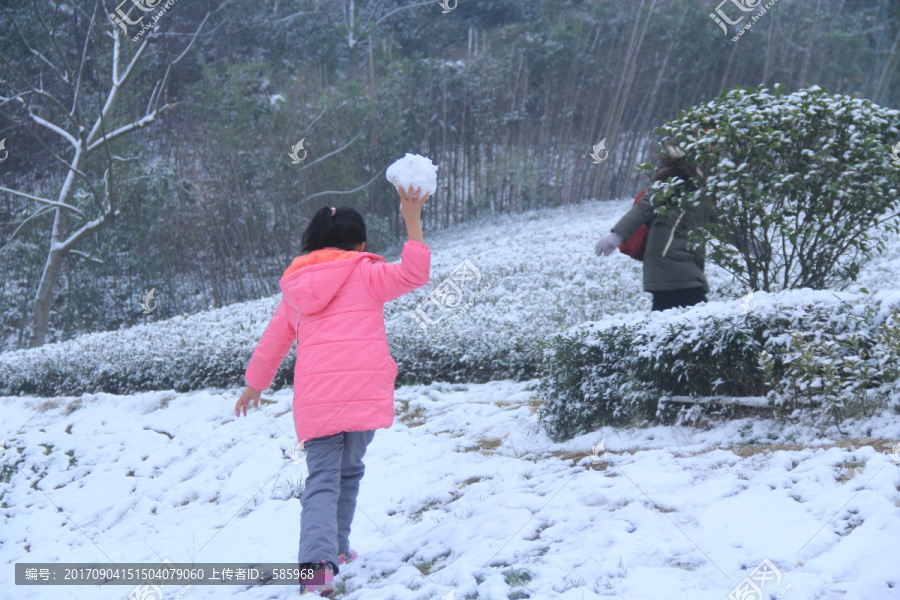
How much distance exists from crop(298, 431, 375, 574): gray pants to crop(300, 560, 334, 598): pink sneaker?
0.10ft

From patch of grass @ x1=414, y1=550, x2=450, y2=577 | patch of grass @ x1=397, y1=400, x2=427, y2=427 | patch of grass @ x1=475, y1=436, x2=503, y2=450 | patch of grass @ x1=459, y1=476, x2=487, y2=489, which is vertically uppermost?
patch of grass @ x1=414, y1=550, x2=450, y2=577

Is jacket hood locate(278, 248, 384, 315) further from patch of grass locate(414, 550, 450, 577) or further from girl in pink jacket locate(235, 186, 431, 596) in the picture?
patch of grass locate(414, 550, 450, 577)

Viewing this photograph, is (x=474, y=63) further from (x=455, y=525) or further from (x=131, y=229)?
(x=455, y=525)

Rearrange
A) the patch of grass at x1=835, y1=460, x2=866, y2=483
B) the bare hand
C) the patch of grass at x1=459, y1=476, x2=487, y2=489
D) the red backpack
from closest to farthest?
the patch of grass at x1=835, y1=460, x2=866, y2=483
the patch of grass at x1=459, y1=476, x2=487, y2=489
the bare hand
the red backpack

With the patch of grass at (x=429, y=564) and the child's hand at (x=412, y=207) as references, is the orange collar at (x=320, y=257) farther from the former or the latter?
the patch of grass at (x=429, y=564)

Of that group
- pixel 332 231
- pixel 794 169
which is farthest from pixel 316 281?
pixel 794 169

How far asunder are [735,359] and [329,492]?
6.19 ft

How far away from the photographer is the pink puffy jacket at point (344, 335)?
217cm

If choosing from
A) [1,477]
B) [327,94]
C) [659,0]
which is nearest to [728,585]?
[1,477]

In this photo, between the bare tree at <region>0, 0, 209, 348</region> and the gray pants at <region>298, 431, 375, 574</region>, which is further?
the bare tree at <region>0, 0, 209, 348</region>

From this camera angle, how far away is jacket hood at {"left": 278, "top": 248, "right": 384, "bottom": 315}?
87.0 inches

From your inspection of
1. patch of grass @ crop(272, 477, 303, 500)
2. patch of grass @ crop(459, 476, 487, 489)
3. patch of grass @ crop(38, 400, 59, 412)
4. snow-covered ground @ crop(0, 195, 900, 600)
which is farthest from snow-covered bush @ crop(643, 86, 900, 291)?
patch of grass @ crop(38, 400, 59, 412)

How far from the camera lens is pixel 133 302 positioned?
1098 centimetres

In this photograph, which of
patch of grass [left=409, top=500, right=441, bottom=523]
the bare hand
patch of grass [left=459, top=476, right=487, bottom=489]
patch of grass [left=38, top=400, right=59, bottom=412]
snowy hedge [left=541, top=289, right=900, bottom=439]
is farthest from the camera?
patch of grass [left=38, top=400, right=59, bottom=412]
